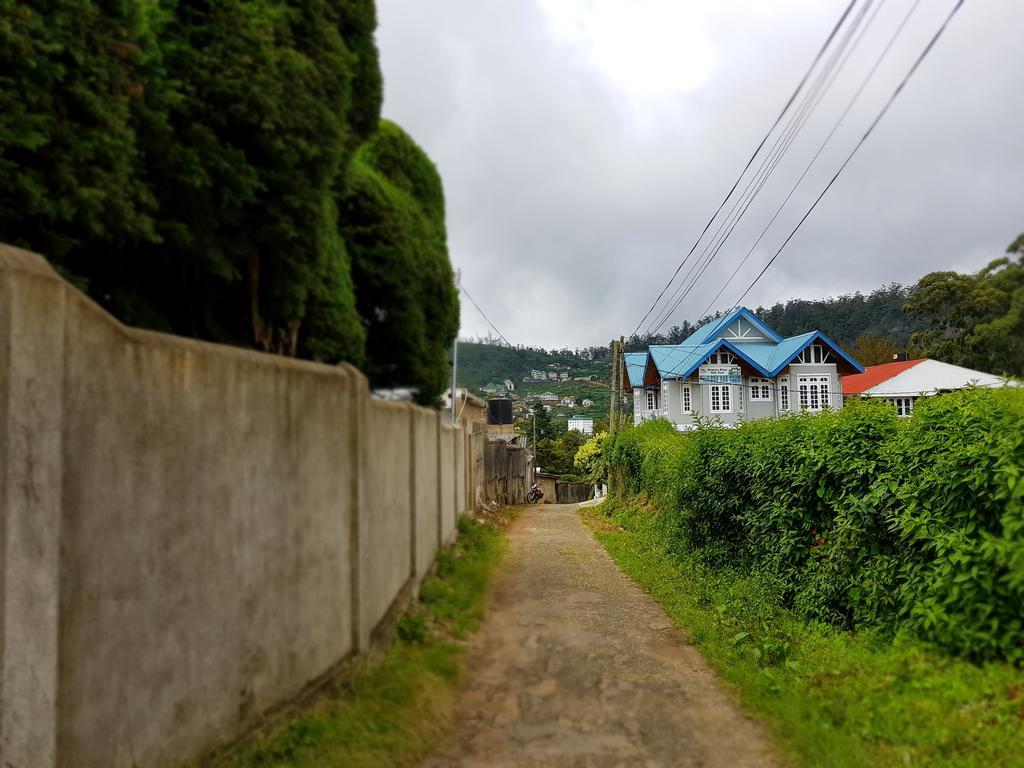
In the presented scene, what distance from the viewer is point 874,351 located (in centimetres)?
4725

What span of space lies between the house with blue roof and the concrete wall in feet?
100

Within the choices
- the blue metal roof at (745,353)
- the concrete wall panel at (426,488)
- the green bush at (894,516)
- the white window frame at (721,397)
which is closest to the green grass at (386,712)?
the concrete wall panel at (426,488)

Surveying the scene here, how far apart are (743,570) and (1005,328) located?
98.8 feet

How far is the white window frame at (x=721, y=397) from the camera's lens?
3394 centimetres

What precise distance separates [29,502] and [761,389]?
1369 inches

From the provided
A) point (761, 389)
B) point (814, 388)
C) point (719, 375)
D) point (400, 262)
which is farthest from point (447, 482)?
point (814, 388)

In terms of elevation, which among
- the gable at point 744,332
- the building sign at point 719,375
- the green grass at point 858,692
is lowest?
the green grass at point 858,692

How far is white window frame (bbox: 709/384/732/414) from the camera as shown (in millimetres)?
33938

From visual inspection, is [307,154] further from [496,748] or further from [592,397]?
[592,397]

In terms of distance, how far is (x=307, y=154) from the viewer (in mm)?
4559

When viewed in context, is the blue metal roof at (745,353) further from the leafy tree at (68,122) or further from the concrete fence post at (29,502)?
the concrete fence post at (29,502)

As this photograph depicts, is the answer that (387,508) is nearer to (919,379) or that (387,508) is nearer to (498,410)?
(919,379)

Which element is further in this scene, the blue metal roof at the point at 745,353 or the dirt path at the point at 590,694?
the blue metal roof at the point at 745,353

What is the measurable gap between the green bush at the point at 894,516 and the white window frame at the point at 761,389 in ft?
86.1
